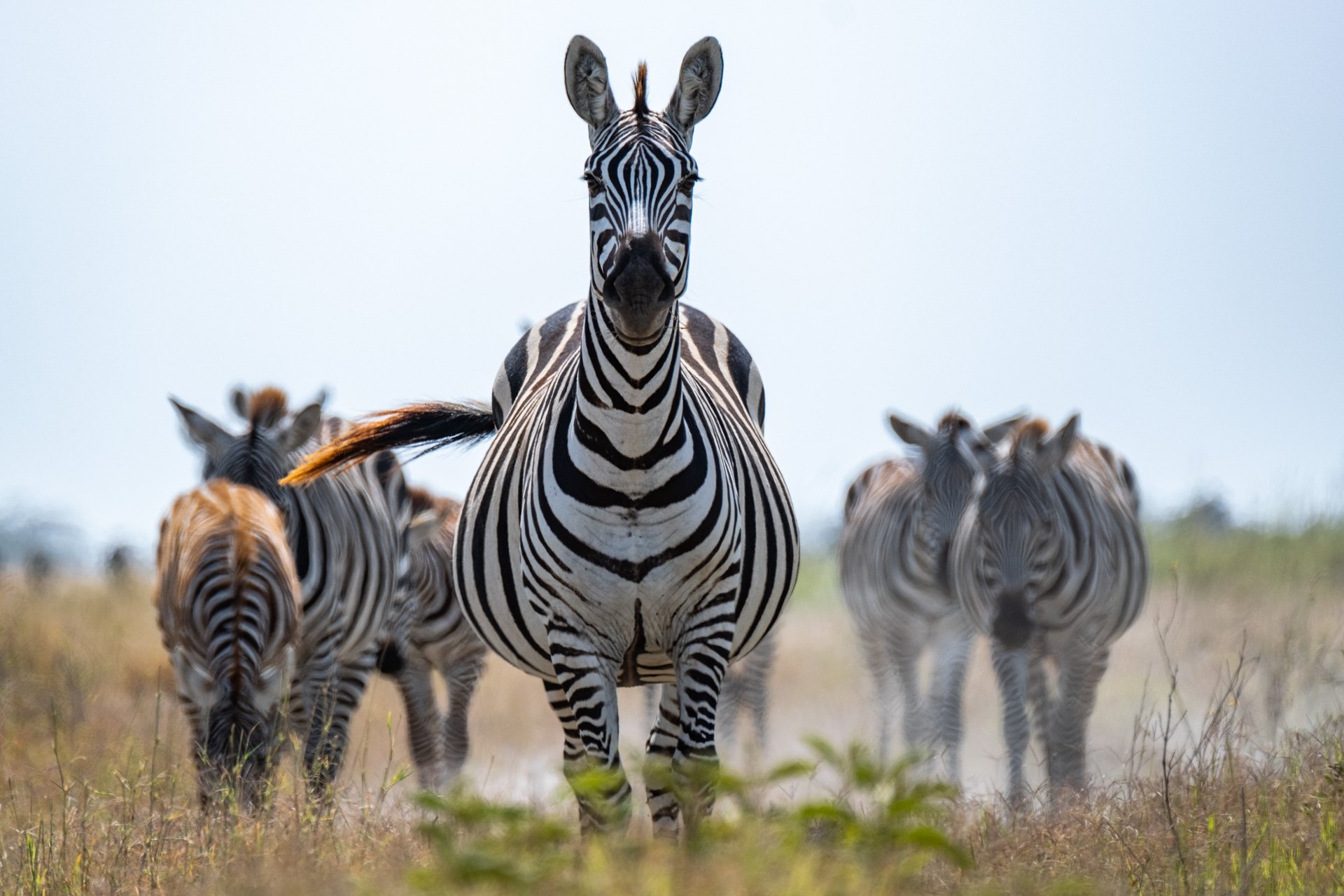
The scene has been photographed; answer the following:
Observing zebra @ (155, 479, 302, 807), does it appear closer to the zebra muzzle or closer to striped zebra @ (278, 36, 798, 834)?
striped zebra @ (278, 36, 798, 834)

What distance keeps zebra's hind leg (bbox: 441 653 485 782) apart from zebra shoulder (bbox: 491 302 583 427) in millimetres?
4122

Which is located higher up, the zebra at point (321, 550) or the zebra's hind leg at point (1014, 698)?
the zebra at point (321, 550)

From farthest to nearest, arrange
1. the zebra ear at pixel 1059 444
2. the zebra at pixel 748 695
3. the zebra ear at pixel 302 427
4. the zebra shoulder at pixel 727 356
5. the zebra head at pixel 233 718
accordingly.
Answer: the zebra at pixel 748 695 → the zebra ear at pixel 1059 444 → the zebra ear at pixel 302 427 → the zebra shoulder at pixel 727 356 → the zebra head at pixel 233 718

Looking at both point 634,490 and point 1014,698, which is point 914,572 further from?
point 634,490

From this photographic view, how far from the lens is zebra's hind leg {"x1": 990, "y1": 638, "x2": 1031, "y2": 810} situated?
951 cm

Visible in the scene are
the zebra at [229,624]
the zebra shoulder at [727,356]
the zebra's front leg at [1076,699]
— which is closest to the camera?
the zebra at [229,624]

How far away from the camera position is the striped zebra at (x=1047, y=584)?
947 cm

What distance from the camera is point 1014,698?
9.58 m

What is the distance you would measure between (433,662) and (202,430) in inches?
126

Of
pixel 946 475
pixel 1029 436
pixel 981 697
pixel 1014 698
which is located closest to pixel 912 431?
pixel 946 475

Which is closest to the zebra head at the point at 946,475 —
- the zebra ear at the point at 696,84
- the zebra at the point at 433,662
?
the zebra at the point at 433,662

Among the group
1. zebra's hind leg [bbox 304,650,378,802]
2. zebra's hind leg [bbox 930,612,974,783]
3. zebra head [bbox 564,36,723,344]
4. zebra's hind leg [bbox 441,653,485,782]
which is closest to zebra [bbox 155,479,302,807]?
zebra's hind leg [bbox 304,650,378,802]

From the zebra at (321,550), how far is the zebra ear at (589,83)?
150 inches

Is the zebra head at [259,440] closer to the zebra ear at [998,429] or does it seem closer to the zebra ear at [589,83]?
the zebra ear at [589,83]
